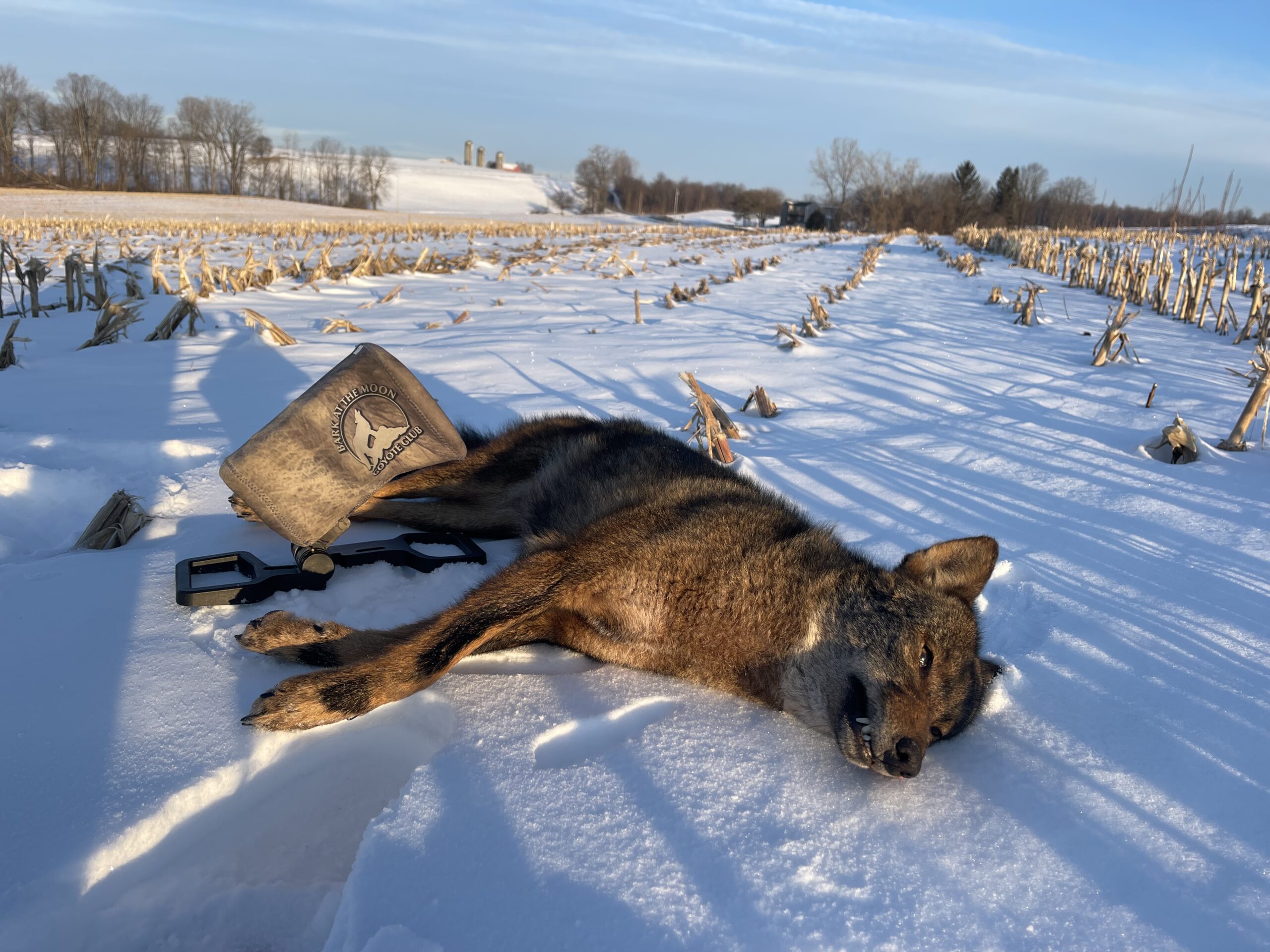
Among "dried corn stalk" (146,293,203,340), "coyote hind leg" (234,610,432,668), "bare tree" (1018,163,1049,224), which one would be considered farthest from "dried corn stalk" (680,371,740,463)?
"bare tree" (1018,163,1049,224)

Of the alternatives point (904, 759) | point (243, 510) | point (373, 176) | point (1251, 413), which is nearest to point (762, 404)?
point (1251, 413)

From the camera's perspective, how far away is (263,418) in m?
4.70

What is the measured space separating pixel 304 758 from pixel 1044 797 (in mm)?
1943

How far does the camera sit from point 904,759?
6.64ft

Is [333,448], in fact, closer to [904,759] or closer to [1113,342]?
[904,759]

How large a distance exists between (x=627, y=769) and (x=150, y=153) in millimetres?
86020

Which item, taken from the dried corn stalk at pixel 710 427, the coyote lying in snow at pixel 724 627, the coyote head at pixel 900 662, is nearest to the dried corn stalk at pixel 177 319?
the dried corn stalk at pixel 710 427

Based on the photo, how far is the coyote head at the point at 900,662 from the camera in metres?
2.11

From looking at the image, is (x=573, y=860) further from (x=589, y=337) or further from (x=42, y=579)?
(x=589, y=337)

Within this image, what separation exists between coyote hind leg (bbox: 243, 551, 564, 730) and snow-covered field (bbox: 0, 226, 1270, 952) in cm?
8

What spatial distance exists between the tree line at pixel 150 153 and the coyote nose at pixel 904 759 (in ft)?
240

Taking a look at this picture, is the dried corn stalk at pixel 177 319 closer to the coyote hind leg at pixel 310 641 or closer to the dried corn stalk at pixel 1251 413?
the coyote hind leg at pixel 310 641

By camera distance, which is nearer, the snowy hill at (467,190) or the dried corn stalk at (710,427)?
the dried corn stalk at (710,427)

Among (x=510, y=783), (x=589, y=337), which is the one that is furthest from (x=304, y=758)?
(x=589, y=337)
